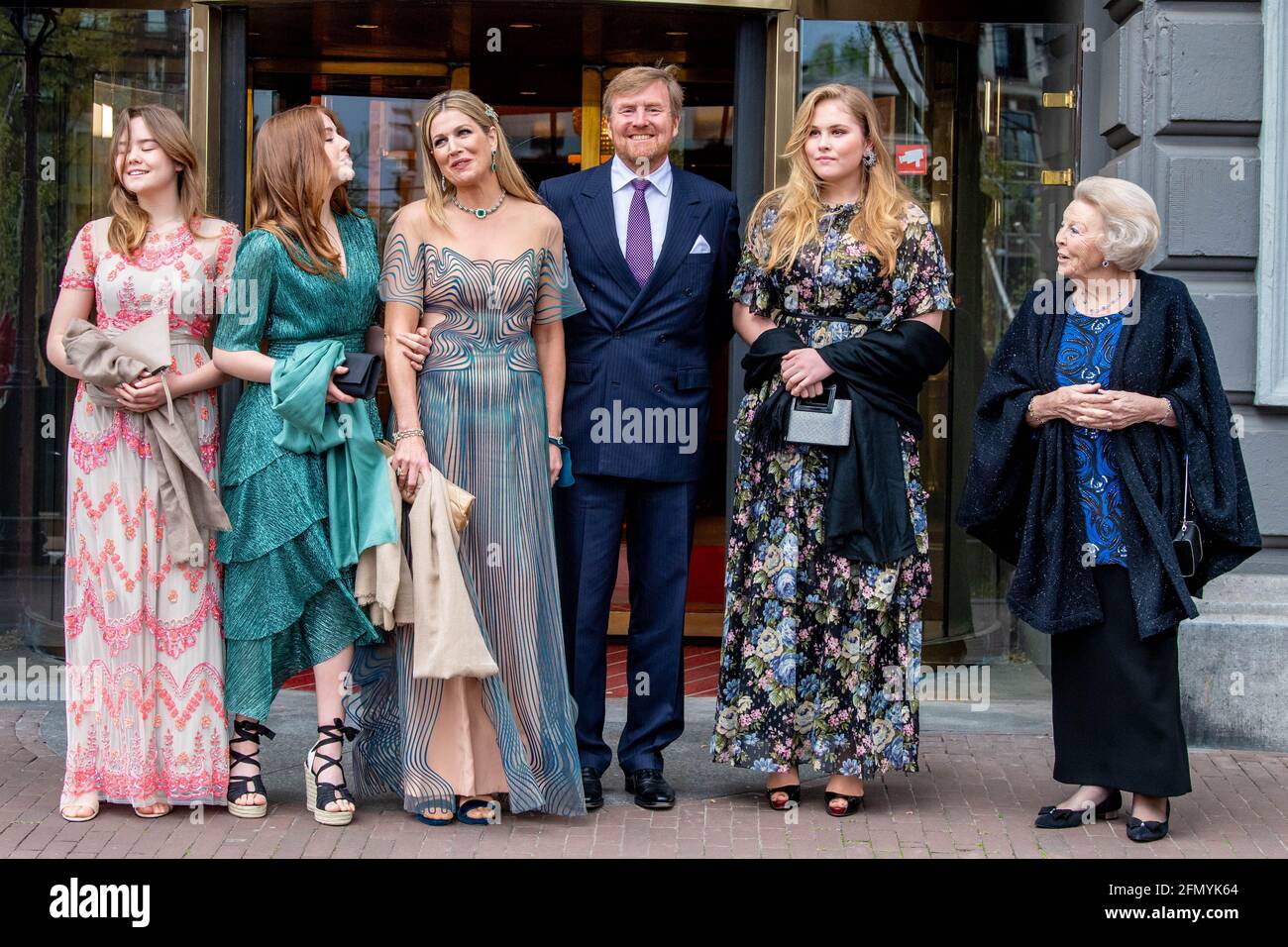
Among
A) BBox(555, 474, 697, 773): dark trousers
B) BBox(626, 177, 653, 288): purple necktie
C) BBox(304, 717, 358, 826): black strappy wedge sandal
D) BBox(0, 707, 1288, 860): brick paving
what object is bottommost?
BBox(0, 707, 1288, 860): brick paving

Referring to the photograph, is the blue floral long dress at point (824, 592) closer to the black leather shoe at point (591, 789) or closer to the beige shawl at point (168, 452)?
the black leather shoe at point (591, 789)

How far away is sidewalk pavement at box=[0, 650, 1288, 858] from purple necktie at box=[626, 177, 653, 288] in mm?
1702

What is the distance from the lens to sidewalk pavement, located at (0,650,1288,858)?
489cm

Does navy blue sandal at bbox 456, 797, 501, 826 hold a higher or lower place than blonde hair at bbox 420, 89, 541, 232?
lower

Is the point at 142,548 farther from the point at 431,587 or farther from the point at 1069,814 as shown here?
the point at 1069,814

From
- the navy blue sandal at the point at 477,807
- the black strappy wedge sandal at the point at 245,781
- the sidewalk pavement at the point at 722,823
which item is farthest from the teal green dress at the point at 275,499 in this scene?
the navy blue sandal at the point at 477,807

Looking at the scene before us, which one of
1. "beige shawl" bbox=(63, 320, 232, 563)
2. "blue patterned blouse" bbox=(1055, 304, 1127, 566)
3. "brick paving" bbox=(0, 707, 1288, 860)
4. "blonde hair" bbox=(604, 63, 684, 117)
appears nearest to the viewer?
"brick paving" bbox=(0, 707, 1288, 860)

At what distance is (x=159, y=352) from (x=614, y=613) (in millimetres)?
3514

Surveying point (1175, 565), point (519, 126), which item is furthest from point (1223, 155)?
point (519, 126)

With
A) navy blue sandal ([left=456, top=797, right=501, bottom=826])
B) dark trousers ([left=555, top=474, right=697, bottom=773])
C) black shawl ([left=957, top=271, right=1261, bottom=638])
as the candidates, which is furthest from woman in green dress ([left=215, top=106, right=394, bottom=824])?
black shawl ([left=957, top=271, right=1261, bottom=638])

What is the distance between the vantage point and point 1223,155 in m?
6.37

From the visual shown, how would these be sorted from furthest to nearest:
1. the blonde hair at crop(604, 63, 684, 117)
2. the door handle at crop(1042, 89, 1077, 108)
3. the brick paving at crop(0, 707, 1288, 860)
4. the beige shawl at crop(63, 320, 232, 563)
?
the door handle at crop(1042, 89, 1077, 108), the blonde hair at crop(604, 63, 684, 117), the beige shawl at crop(63, 320, 232, 563), the brick paving at crop(0, 707, 1288, 860)

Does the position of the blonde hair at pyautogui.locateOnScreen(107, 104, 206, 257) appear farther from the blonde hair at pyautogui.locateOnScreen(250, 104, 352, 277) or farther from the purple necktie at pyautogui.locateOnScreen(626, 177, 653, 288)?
the purple necktie at pyautogui.locateOnScreen(626, 177, 653, 288)

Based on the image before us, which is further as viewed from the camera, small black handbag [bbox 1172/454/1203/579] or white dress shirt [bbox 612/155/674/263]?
white dress shirt [bbox 612/155/674/263]
